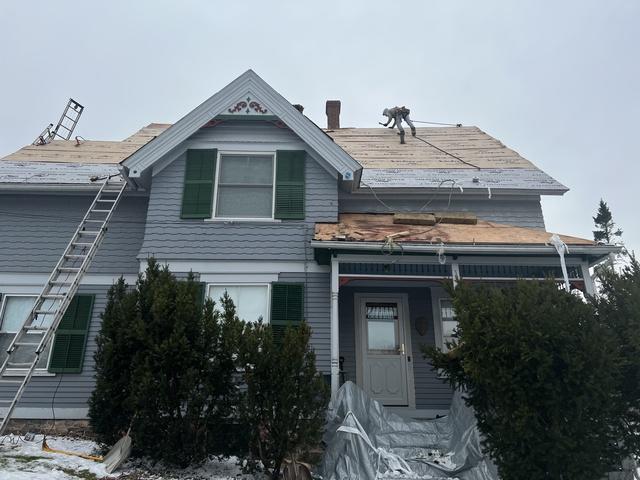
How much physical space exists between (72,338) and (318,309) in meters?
4.50

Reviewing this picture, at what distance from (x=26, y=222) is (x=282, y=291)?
17.9ft

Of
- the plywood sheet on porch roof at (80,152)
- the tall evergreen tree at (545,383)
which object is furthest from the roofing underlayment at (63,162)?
the tall evergreen tree at (545,383)

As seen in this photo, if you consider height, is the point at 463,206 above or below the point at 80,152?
below

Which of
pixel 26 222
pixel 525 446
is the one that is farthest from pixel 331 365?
pixel 26 222

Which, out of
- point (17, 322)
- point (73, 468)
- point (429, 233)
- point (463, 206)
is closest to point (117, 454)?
point (73, 468)

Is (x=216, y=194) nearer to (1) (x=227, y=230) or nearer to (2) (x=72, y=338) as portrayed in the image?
(1) (x=227, y=230)

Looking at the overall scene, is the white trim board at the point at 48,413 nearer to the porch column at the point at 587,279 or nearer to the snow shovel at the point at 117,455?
the snow shovel at the point at 117,455

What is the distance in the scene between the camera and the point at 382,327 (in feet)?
30.4

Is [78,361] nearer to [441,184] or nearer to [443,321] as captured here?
[443,321]

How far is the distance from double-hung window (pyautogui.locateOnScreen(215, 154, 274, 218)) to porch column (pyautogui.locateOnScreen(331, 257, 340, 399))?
191 centimetres

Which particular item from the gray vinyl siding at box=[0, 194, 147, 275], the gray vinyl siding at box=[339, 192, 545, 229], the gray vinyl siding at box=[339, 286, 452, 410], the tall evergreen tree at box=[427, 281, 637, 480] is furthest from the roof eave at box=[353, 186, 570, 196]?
the tall evergreen tree at box=[427, 281, 637, 480]

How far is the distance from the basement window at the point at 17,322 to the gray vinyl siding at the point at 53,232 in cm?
58

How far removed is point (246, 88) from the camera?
9.38m

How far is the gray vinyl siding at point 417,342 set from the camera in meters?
8.80
